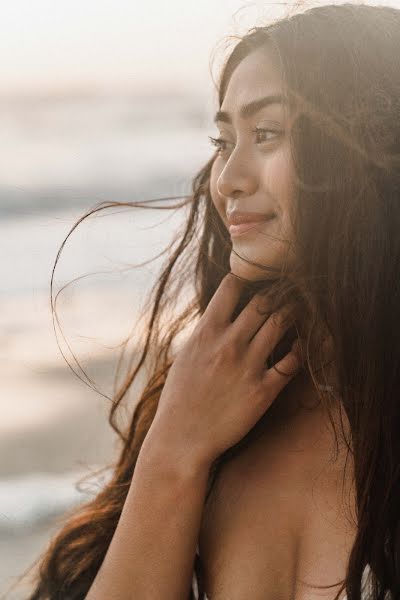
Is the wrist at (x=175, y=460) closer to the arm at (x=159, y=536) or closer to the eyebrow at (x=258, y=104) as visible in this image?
the arm at (x=159, y=536)

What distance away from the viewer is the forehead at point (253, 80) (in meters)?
1.56

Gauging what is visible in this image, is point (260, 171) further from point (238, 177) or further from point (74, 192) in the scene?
point (74, 192)

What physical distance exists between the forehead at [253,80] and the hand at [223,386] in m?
0.33

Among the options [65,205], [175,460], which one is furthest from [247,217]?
[65,205]

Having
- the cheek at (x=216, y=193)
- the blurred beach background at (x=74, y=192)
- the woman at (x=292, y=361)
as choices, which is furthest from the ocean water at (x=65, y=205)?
the woman at (x=292, y=361)

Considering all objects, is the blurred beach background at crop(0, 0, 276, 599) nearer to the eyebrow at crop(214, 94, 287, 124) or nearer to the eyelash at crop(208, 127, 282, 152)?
the eyelash at crop(208, 127, 282, 152)

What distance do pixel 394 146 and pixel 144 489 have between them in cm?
68

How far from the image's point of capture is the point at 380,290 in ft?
4.90

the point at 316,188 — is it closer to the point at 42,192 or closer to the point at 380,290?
the point at 380,290

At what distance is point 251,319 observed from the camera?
65.4 inches

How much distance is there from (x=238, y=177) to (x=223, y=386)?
13.6 inches

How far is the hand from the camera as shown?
1611 mm

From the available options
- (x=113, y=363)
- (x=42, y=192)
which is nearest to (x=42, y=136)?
(x=42, y=192)

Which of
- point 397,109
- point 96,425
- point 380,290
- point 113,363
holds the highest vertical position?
point 397,109
